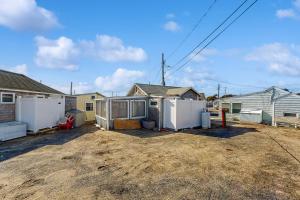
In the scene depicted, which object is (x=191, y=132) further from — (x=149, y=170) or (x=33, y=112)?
(x=33, y=112)

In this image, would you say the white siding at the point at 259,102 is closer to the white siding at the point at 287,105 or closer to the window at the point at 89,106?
the white siding at the point at 287,105

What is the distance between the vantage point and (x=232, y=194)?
5094 millimetres

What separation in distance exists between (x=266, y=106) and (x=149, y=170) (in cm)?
1812

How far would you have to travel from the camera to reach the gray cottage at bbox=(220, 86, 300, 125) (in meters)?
19.2

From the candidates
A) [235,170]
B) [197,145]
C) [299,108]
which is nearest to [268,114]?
[299,108]

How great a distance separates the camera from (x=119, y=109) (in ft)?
52.6

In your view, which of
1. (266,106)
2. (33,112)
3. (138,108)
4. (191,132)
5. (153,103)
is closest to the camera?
(33,112)

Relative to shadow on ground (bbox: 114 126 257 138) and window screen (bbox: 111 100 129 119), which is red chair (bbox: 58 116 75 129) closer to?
window screen (bbox: 111 100 129 119)

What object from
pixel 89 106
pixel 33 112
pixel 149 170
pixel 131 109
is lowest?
pixel 149 170

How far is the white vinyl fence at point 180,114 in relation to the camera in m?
15.3

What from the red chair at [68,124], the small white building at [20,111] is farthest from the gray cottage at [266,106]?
the small white building at [20,111]

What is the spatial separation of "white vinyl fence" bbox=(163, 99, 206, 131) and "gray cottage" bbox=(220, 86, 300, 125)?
780 cm

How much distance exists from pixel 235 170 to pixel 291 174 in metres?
1.61

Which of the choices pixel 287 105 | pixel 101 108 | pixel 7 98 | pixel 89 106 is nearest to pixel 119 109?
pixel 101 108
